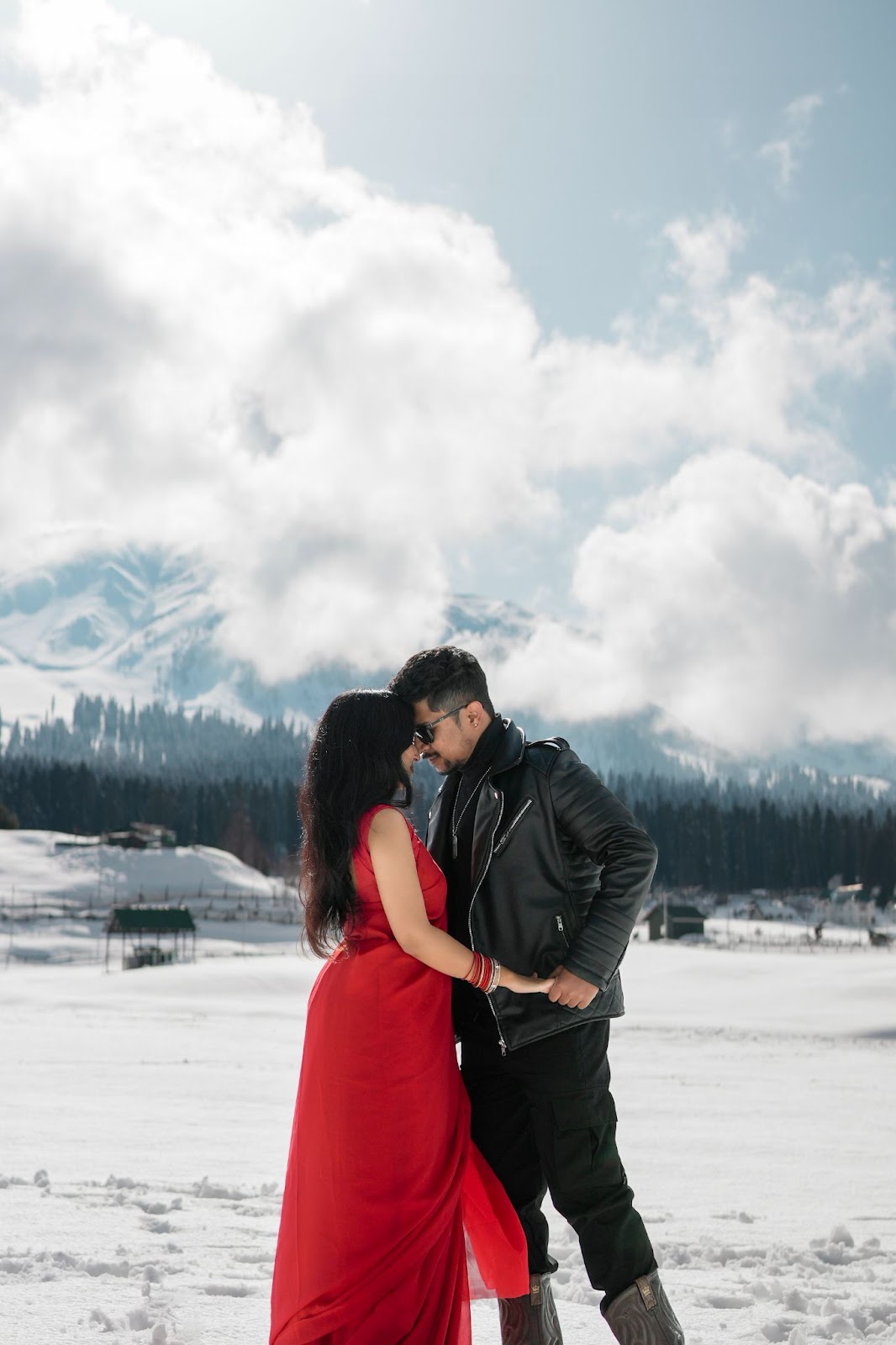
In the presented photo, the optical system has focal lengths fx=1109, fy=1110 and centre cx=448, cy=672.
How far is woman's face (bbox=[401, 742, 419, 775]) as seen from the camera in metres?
4.17

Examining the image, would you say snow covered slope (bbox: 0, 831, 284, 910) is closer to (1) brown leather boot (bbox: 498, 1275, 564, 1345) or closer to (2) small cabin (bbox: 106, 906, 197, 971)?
(2) small cabin (bbox: 106, 906, 197, 971)

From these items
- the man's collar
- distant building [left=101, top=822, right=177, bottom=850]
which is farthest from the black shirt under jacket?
distant building [left=101, top=822, right=177, bottom=850]

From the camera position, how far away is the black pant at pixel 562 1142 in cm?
388

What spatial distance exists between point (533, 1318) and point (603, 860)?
1725 mm

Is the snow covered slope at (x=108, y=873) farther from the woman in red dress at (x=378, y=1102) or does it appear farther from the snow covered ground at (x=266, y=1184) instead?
the woman in red dress at (x=378, y=1102)

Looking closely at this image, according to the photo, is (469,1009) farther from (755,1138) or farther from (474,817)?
(755,1138)

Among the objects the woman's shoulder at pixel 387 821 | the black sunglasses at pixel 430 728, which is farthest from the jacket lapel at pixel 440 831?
the woman's shoulder at pixel 387 821

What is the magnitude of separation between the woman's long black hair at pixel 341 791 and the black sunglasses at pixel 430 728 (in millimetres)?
157

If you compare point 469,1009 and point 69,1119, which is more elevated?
point 469,1009

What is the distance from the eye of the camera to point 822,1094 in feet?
43.2

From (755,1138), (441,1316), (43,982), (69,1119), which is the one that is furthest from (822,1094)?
(43,982)

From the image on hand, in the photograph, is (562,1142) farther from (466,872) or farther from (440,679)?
(440,679)

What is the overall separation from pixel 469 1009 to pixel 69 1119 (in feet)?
22.4

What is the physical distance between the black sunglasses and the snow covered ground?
245 cm
